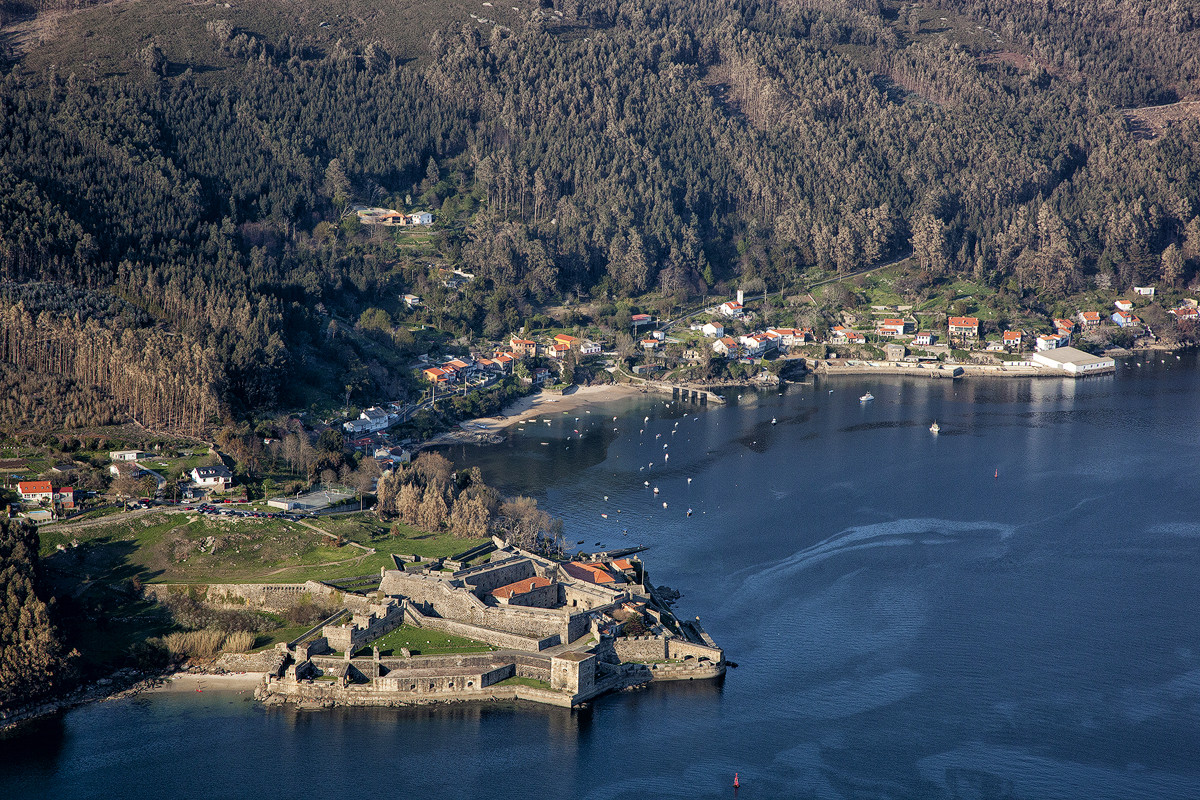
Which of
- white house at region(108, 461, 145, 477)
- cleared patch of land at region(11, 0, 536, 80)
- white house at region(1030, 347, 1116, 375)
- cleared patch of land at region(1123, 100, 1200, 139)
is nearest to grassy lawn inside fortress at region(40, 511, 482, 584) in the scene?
white house at region(108, 461, 145, 477)

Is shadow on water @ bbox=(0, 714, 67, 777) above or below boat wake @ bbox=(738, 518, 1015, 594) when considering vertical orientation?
below

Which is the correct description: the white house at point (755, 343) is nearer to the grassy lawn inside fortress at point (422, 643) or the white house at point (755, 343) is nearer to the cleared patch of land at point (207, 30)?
the cleared patch of land at point (207, 30)

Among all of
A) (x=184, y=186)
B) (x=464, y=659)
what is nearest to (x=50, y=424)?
(x=464, y=659)

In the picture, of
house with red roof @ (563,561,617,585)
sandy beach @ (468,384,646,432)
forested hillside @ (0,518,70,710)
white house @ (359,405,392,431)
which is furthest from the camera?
sandy beach @ (468,384,646,432)

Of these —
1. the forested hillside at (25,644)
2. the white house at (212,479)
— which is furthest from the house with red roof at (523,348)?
the forested hillside at (25,644)

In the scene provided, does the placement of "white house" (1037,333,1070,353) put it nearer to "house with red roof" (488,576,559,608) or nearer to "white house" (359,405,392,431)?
"white house" (359,405,392,431)

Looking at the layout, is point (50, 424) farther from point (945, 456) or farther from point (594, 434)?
point (945, 456)
